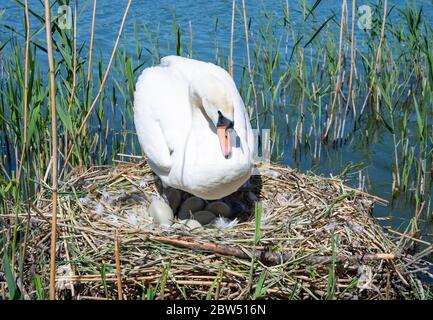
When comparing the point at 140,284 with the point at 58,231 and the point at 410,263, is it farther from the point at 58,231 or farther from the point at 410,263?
the point at 410,263

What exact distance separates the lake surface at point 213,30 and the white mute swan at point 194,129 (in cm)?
201

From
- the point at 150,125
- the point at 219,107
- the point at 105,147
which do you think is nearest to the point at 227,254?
the point at 219,107

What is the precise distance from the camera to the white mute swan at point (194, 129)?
4520 millimetres

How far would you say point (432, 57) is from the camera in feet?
19.1

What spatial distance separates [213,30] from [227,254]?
6394 millimetres

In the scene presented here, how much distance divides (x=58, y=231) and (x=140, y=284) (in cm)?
74

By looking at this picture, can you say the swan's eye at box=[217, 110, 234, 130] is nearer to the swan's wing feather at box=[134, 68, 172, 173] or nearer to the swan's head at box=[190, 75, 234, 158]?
the swan's head at box=[190, 75, 234, 158]

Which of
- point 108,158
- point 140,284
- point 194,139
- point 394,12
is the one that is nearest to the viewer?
point 140,284

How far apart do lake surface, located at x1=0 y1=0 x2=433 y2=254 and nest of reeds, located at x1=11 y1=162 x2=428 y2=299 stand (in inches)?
74.8

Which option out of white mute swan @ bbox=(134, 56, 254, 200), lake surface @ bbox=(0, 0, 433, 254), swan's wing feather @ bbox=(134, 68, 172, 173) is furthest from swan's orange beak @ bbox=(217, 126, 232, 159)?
lake surface @ bbox=(0, 0, 433, 254)

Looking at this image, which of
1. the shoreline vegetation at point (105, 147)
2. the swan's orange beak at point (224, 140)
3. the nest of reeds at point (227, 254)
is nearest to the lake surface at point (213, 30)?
the shoreline vegetation at point (105, 147)

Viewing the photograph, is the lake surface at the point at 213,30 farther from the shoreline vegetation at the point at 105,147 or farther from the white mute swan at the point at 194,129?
the white mute swan at the point at 194,129

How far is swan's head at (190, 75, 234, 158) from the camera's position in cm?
443
